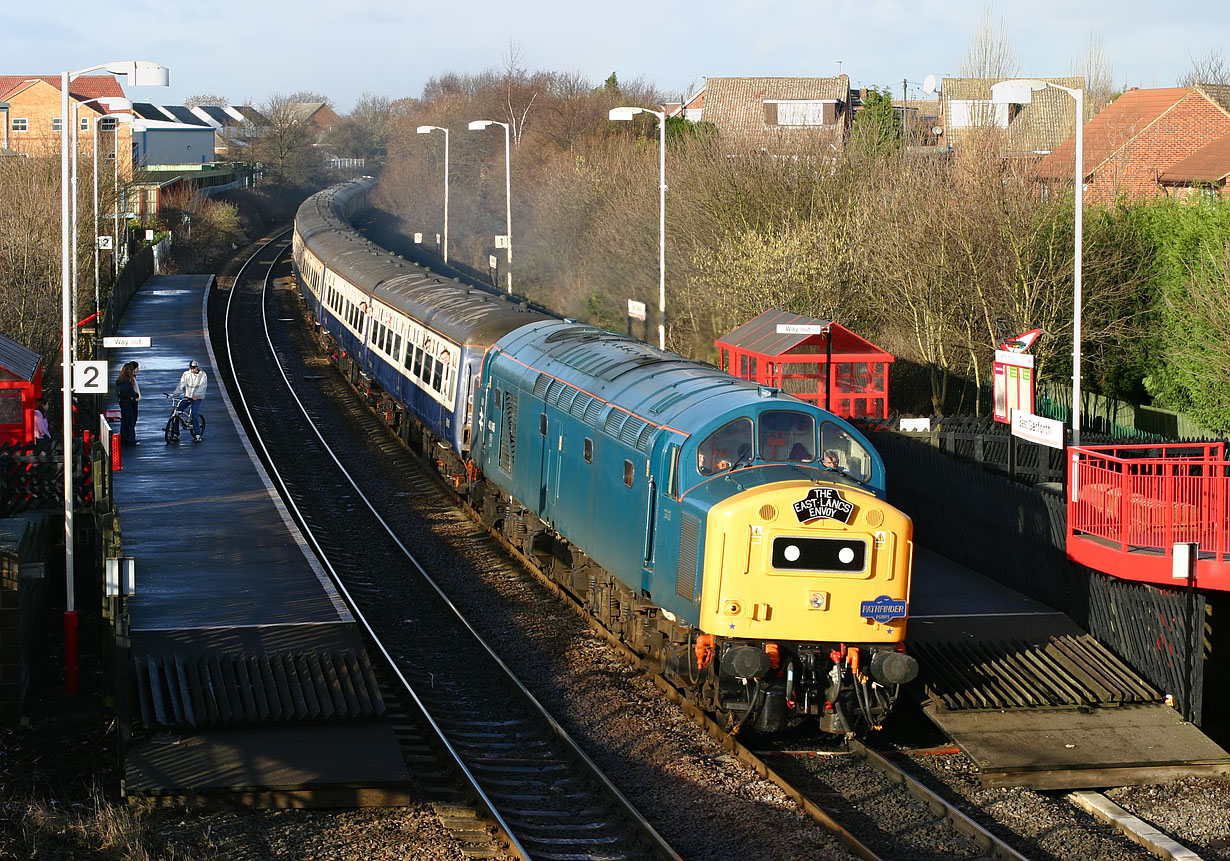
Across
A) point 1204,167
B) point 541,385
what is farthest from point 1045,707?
point 1204,167

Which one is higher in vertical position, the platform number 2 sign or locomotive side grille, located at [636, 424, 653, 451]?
the platform number 2 sign

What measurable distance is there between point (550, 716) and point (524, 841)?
2.62m

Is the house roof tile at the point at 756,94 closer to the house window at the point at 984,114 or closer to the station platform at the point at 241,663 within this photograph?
the house window at the point at 984,114

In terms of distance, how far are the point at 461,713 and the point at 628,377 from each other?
4.03m

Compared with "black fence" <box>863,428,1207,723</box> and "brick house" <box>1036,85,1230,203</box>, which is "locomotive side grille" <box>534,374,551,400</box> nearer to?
"black fence" <box>863,428,1207,723</box>

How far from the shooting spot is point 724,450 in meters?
12.3

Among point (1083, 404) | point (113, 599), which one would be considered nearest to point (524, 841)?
point (113, 599)

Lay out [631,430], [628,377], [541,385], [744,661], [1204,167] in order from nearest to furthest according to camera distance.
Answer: [744,661], [631,430], [628,377], [541,385], [1204,167]

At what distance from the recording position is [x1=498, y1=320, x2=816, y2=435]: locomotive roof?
12.7 m

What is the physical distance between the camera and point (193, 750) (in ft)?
36.7

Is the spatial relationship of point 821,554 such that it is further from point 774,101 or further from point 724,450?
point 774,101

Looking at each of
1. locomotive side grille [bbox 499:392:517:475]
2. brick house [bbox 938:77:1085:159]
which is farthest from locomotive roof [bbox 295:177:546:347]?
brick house [bbox 938:77:1085:159]

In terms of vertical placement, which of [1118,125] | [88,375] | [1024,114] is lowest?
[88,375]

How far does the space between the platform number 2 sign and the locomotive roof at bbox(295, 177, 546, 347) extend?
6.19m
